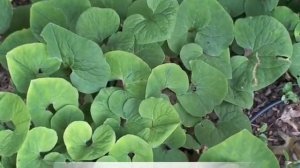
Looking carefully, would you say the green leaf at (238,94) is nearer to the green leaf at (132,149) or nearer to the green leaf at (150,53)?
the green leaf at (150,53)

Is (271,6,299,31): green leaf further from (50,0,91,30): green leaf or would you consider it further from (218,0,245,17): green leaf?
(50,0,91,30): green leaf

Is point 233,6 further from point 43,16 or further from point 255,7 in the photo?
point 43,16

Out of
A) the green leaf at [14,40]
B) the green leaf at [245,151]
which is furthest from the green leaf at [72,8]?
the green leaf at [245,151]

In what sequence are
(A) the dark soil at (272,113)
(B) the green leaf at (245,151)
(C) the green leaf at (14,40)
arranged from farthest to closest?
(A) the dark soil at (272,113), (C) the green leaf at (14,40), (B) the green leaf at (245,151)

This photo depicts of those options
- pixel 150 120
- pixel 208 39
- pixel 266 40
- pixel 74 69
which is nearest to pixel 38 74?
pixel 74 69

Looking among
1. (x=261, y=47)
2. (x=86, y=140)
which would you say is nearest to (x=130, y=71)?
(x=86, y=140)

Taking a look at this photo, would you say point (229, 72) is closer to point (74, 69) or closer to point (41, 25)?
point (74, 69)

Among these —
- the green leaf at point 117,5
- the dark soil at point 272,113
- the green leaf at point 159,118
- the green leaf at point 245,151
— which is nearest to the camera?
the green leaf at point 245,151
